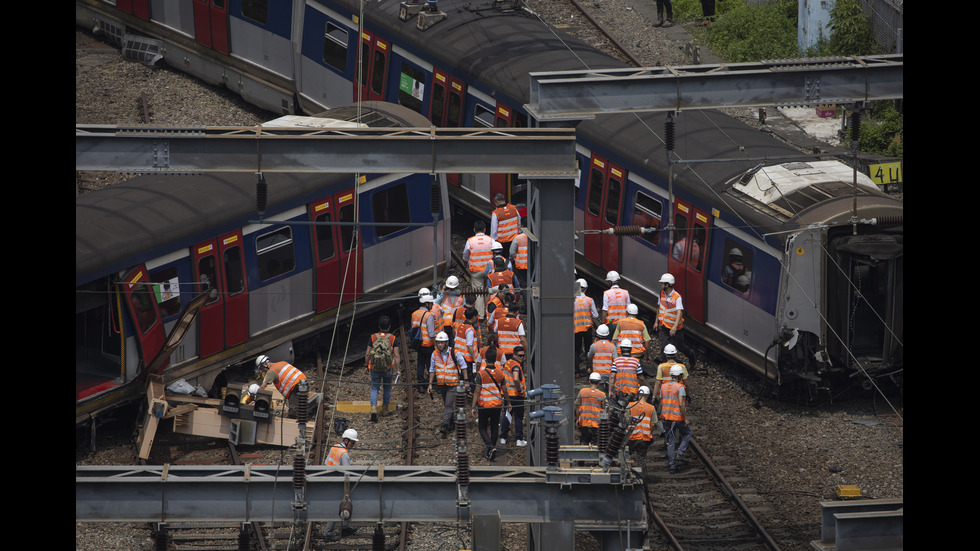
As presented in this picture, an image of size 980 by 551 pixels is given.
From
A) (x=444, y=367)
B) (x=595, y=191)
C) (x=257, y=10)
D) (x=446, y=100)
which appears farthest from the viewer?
(x=257, y=10)

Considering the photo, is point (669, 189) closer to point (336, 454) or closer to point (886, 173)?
point (336, 454)

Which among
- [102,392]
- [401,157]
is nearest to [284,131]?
[401,157]

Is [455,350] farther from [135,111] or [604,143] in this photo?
[135,111]

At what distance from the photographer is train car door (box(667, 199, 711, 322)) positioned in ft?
67.1

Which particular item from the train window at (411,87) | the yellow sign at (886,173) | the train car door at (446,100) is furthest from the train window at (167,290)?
the yellow sign at (886,173)

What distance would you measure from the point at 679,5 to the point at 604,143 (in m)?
13.8

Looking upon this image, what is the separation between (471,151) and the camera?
14.7 m

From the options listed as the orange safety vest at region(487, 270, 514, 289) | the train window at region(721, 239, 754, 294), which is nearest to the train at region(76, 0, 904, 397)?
the train window at region(721, 239, 754, 294)

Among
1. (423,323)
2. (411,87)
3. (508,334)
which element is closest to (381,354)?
(423,323)

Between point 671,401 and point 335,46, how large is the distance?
1174 cm

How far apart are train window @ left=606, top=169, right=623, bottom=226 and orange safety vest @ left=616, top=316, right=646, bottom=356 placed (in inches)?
113

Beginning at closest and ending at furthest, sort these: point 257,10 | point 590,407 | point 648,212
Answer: point 590,407 < point 648,212 < point 257,10

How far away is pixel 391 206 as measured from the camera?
72.1 ft

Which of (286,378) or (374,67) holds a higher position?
(374,67)
